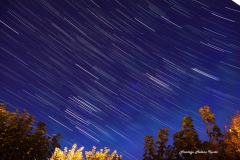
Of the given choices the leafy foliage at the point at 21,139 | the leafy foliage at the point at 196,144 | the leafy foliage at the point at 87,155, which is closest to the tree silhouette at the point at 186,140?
the leafy foliage at the point at 196,144

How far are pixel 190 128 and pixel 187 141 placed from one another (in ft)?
4.91

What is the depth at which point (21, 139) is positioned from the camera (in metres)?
7.50

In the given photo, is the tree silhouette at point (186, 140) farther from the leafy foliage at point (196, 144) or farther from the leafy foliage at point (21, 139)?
the leafy foliage at point (21, 139)

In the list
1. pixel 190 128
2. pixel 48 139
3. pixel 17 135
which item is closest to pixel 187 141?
pixel 190 128

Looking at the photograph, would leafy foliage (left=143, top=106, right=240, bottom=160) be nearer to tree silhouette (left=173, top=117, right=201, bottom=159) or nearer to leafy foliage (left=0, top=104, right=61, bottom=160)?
tree silhouette (left=173, top=117, right=201, bottom=159)

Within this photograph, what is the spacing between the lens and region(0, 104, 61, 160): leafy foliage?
24.0 ft

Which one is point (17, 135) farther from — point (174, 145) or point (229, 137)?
point (229, 137)

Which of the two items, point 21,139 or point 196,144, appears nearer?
point 21,139

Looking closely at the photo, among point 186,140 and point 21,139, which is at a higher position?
point 186,140

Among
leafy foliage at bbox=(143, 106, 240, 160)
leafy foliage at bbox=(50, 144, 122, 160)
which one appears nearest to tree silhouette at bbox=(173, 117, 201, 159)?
leafy foliage at bbox=(143, 106, 240, 160)

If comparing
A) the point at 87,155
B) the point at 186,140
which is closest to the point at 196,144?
the point at 186,140

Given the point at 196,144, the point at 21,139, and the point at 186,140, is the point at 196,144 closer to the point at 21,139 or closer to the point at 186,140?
the point at 186,140

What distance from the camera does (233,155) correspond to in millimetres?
16969

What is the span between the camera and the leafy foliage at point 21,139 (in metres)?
7.32
